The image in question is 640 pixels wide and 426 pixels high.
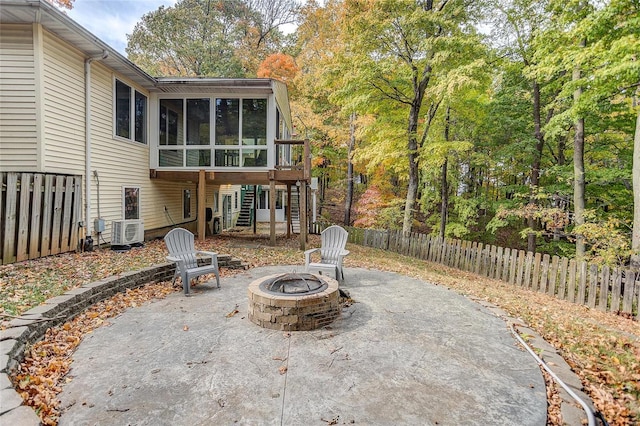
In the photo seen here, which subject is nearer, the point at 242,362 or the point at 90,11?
the point at 242,362

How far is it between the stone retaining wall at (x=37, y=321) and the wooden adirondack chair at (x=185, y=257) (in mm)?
649

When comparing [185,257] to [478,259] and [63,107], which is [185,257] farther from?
[478,259]

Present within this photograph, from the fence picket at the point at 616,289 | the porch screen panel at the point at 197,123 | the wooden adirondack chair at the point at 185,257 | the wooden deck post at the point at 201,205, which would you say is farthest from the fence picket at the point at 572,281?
the porch screen panel at the point at 197,123

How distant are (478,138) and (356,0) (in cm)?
769

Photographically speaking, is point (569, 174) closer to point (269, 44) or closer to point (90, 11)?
point (90, 11)

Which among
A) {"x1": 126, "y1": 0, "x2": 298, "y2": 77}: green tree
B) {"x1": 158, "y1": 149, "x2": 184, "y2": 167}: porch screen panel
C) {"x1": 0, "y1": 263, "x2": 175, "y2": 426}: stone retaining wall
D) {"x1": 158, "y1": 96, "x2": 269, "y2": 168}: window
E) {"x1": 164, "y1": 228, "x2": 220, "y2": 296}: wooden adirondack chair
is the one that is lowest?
{"x1": 0, "y1": 263, "x2": 175, "y2": 426}: stone retaining wall

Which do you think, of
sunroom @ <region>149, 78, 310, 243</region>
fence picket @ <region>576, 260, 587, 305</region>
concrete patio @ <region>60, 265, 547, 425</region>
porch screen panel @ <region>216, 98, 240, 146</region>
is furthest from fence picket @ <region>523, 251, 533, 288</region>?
porch screen panel @ <region>216, 98, 240, 146</region>

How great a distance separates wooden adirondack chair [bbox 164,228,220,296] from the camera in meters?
5.44

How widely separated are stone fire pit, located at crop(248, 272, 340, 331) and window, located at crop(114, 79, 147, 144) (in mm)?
7236

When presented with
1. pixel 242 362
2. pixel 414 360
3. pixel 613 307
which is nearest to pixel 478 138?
pixel 613 307

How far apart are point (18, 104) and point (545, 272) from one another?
11894mm

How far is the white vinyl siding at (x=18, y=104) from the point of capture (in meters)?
6.39

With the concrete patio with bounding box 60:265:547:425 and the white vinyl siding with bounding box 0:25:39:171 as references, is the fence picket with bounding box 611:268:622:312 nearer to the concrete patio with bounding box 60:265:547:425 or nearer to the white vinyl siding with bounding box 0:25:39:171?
the concrete patio with bounding box 60:265:547:425

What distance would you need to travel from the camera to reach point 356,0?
11.0 metres
